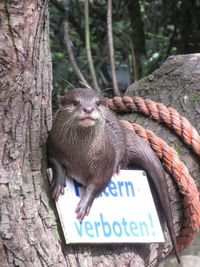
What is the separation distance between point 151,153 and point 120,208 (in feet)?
0.96

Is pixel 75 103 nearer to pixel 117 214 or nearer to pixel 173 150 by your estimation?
pixel 117 214

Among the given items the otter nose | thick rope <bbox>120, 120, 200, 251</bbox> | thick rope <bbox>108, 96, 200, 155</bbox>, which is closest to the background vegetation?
thick rope <bbox>108, 96, 200, 155</bbox>

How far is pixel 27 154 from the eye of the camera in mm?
1531

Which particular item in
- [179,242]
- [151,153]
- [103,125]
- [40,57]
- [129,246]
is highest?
[40,57]

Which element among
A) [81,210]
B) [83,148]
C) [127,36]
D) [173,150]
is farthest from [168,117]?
[127,36]

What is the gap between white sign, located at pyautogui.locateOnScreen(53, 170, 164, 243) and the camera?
1.53m

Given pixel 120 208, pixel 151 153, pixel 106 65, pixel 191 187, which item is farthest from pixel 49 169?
pixel 106 65

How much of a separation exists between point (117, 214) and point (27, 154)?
323 millimetres

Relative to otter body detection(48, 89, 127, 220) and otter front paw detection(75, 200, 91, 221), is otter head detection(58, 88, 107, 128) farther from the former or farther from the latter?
otter front paw detection(75, 200, 91, 221)

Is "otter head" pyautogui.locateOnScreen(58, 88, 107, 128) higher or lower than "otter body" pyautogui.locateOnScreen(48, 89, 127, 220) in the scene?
higher

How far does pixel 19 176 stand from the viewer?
4.92 feet

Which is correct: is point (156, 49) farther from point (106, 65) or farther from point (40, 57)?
point (40, 57)

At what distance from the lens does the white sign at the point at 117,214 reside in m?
1.53

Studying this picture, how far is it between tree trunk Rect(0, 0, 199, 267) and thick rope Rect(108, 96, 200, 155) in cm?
59
